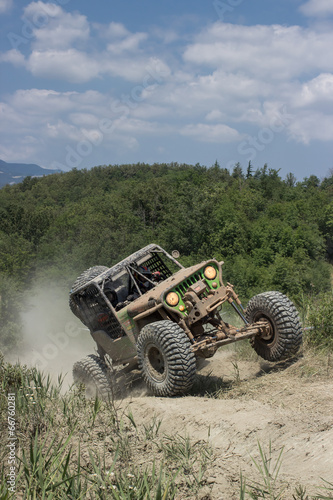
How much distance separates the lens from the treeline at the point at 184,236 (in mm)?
32875

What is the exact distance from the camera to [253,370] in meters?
7.04

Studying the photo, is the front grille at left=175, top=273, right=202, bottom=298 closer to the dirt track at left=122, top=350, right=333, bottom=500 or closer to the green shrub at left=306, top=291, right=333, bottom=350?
the dirt track at left=122, top=350, right=333, bottom=500

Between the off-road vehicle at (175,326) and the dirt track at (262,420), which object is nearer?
the dirt track at (262,420)

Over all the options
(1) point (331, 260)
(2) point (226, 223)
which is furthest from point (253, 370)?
(1) point (331, 260)

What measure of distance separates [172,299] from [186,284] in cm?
39

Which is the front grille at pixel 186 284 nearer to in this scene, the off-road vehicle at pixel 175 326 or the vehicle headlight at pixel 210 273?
the off-road vehicle at pixel 175 326

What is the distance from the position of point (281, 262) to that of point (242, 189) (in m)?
29.6

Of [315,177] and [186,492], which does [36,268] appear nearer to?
[186,492]

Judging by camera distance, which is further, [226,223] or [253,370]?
[226,223]

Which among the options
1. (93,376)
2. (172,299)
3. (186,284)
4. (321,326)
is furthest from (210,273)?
(93,376)

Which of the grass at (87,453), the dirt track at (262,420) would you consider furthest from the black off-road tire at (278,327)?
the grass at (87,453)

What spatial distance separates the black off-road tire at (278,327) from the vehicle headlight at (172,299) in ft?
3.83

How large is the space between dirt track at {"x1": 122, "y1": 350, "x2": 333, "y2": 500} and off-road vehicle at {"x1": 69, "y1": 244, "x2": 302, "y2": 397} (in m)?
A: 0.38

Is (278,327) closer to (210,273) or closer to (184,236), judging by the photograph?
(210,273)
